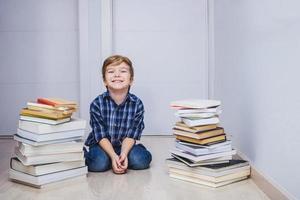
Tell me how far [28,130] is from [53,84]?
1323 millimetres

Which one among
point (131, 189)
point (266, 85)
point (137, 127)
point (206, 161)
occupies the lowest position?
point (131, 189)

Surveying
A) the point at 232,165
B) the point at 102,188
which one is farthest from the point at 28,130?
the point at 232,165

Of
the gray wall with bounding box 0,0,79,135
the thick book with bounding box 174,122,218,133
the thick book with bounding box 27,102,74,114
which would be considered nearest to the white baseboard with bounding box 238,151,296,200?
the thick book with bounding box 174,122,218,133

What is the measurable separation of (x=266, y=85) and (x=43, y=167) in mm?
1010

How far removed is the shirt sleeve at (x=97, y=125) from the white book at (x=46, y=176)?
0.74 feet

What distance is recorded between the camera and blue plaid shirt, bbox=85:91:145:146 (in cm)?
218

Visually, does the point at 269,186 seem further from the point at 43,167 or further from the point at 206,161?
the point at 43,167

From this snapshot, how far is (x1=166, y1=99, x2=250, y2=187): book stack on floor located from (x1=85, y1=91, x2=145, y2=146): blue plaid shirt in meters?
0.32

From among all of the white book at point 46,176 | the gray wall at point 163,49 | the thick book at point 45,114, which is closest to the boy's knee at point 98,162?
the white book at point 46,176

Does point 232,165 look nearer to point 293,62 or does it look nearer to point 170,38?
point 293,62

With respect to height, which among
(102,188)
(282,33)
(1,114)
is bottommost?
(102,188)

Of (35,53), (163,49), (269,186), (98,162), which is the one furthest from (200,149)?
(35,53)

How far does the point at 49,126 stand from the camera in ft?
6.00

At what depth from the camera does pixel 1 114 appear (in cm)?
312
